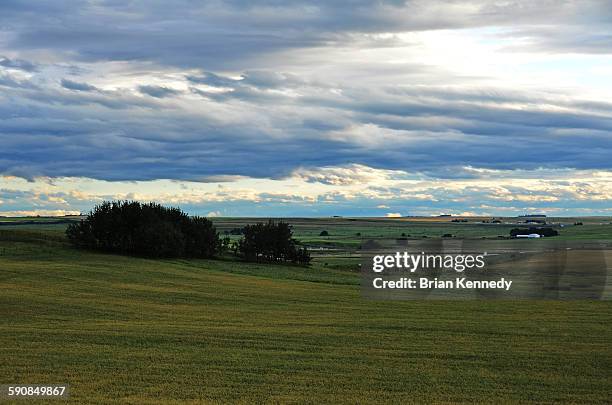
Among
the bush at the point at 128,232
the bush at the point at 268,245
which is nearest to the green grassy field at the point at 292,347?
the bush at the point at 128,232

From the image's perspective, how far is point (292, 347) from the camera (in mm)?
26844

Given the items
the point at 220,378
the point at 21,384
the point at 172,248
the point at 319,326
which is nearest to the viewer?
the point at 21,384

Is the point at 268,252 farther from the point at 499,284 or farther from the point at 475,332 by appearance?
the point at 475,332

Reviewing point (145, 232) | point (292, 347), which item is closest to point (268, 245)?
point (145, 232)

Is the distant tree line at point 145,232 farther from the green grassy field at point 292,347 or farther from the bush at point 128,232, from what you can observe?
the green grassy field at point 292,347

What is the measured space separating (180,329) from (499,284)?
1024 inches

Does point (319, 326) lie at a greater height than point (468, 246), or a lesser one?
lesser

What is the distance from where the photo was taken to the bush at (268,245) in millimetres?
103750

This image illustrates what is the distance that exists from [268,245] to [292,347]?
77.8 metres

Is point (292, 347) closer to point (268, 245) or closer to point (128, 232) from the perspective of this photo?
point (128, 232)

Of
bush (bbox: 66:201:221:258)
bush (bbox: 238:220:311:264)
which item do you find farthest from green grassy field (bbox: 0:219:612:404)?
bush (bbox: 238:220:311:264)

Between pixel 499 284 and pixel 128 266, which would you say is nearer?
pixel 499 284

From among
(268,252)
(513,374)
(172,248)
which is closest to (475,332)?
(513,374)

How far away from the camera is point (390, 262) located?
4122cm
